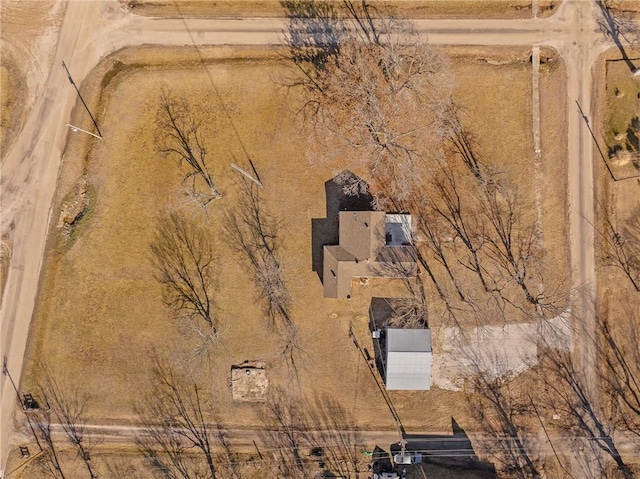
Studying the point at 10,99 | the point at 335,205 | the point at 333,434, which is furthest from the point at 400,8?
the point at 333,434

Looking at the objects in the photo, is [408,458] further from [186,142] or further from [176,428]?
[186,142]

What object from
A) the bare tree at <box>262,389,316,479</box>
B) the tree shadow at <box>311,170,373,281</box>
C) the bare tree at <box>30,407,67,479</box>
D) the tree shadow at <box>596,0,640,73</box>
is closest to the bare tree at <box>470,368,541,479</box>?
the bare tree at <box>262,389,316,479</box>

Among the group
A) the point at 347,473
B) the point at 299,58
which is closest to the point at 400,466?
the point at 347,473

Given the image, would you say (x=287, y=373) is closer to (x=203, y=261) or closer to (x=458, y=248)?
(x=203, y=261)

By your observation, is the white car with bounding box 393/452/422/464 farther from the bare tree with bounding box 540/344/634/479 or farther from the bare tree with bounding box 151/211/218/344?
the bare tree with bounding box 151/211/218/344

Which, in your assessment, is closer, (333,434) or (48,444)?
(48,444)

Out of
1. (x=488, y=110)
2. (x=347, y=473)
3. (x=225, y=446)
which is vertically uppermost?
(x=488, y=110)

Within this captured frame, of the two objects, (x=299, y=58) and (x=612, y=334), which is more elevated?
(x=299, y=58)
